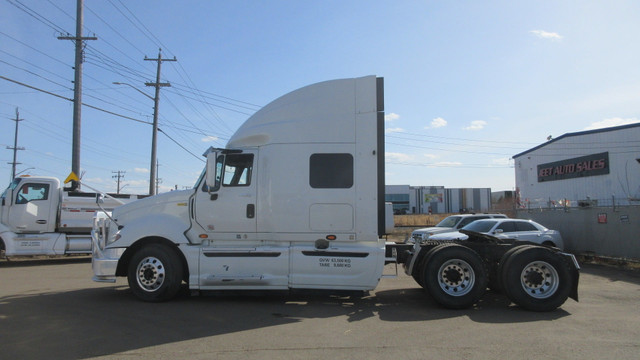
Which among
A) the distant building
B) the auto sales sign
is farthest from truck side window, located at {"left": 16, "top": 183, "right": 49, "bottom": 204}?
the distant building

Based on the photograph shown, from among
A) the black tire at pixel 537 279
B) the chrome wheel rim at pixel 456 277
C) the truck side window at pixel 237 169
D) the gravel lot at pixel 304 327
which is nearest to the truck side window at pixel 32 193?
the gravel lot at pixel 304 327

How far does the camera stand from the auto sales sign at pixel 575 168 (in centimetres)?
3219

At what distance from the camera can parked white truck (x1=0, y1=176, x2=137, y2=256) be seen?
13.4 m

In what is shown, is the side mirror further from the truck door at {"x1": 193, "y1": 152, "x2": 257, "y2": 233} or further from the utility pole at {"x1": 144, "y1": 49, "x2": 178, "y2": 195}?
the utility pole at {"x1": 144, "y1": 49, "x2": 178, "y2": 195}

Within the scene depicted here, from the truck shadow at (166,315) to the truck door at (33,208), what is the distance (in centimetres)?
674

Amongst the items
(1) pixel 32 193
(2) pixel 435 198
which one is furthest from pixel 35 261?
(2) pixel 435 198

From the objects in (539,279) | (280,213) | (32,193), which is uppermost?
(32,193)

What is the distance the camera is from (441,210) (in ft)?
252

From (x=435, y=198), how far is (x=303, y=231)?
71.7 metres

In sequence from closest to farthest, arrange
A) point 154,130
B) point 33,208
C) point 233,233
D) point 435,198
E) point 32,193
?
1. point 233,233
2. point 33,208
3. point 32,193
4. point 154,130
5. point 435,198

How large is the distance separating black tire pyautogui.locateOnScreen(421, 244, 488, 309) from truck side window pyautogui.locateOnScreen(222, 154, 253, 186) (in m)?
3.55

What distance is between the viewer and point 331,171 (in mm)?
7270

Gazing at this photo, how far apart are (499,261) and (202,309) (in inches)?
207

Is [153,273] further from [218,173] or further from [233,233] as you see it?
[218,173]
